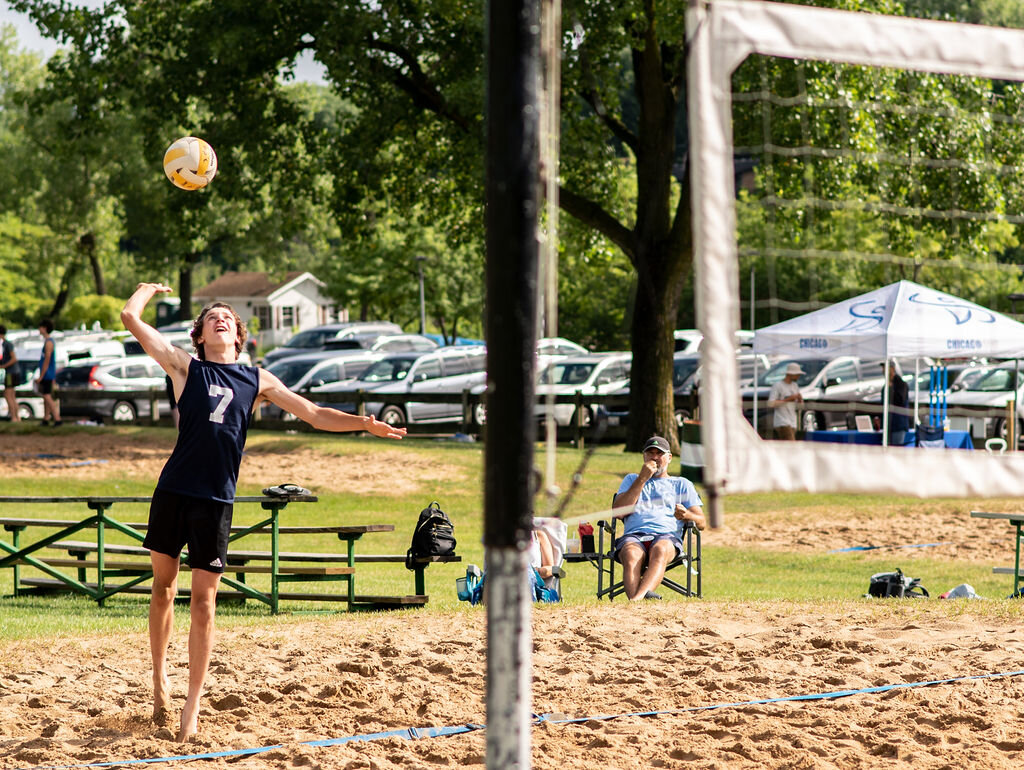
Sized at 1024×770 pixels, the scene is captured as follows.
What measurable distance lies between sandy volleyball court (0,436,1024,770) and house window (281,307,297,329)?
84750mm

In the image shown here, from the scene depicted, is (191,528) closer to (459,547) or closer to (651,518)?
(651,518)

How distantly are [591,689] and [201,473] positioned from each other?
94.2 inches

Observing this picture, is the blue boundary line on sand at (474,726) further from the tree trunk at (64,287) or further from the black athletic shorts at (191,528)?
the tree trunk at (64,287)

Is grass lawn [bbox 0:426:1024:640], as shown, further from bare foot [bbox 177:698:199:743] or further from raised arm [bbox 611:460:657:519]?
bare foot [bbox 177:698:199:743]

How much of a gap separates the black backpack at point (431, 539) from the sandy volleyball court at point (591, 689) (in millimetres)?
633

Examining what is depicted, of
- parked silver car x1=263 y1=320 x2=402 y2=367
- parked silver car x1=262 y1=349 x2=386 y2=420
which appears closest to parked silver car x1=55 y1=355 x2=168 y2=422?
parked silver car x1=262 y1=349 x2=386 y2=420

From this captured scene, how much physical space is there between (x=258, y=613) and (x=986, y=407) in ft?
50.8

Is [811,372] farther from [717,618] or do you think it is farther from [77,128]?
[717,618]

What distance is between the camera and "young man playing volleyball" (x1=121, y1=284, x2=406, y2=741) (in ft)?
17.9

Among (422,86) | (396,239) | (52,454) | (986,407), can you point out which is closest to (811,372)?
(986,407)

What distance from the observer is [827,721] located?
580cm

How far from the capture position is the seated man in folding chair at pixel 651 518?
9227mm

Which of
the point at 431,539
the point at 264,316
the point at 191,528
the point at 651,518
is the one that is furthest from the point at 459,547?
the point at 264,316

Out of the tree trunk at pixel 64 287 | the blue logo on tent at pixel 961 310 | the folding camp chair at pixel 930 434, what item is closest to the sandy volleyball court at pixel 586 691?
the blue logo on tent at pixel 961 310
